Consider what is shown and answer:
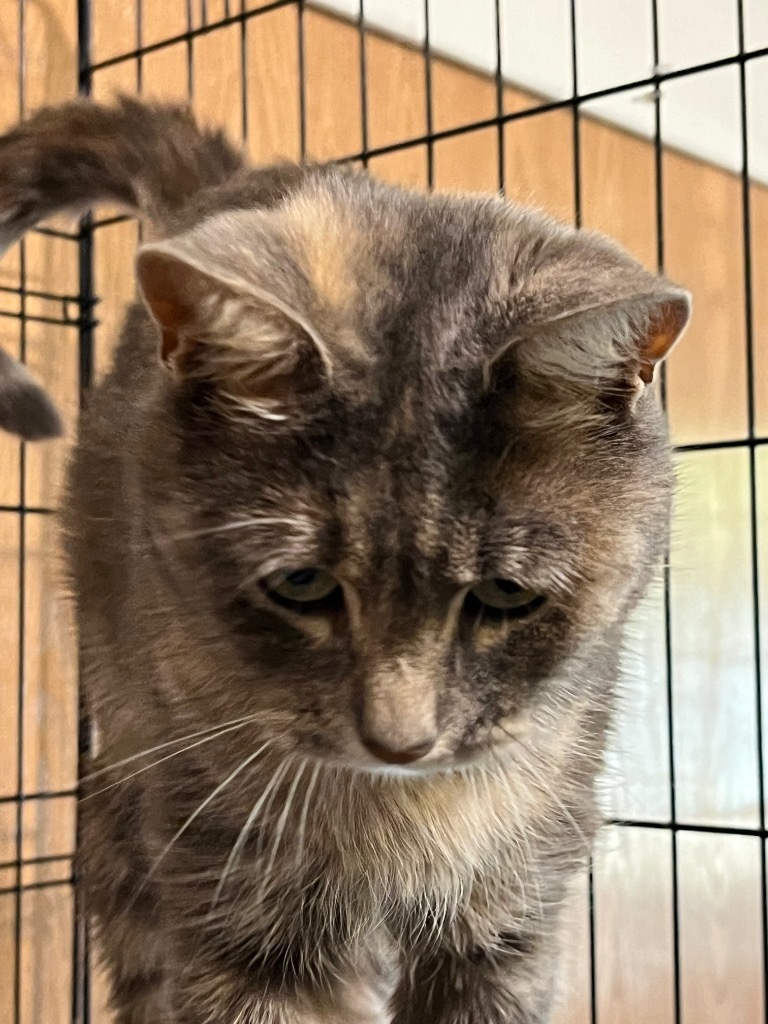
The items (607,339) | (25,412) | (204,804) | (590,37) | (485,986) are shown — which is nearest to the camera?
(607,339)

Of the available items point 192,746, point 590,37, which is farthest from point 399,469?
point 590,37

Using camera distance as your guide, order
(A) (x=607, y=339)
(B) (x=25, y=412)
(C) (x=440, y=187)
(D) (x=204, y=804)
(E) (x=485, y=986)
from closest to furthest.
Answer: (A) (x=607, y=339), (D) (x=204, y=804), (E) (x=485, y=986), (B) (x=25, y=412), (C) (x=440, y=187)

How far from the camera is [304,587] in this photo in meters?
0.70

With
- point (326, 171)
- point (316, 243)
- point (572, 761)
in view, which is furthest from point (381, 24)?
point (572, 761)

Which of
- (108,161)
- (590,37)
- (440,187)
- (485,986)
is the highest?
(590,37)

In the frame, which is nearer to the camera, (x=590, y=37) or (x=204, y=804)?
(x=204, y=804)

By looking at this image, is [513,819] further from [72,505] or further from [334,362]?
[72,505]

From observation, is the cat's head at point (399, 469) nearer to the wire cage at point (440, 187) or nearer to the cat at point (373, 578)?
the cat at point (373, 578)

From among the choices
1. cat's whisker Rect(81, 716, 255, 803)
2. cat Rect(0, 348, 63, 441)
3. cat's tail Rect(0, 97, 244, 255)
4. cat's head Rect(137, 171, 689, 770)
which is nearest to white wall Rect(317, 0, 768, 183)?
cat's tail Rect(0, 97, 244, 255)

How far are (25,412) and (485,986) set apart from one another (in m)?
0.67

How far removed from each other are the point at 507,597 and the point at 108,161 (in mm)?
703

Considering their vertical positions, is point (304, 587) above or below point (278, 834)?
above

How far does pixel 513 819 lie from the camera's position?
879 millimetres

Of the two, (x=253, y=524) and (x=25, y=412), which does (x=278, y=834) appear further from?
(x=25, y=412)
